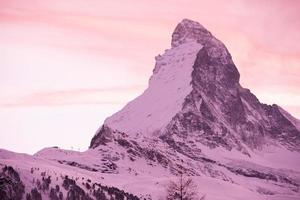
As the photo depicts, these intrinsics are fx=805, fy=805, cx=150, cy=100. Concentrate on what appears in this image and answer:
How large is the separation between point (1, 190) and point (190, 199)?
64.2 meters

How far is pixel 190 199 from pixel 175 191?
2.80 m

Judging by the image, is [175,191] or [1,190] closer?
[175,191]

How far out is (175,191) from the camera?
89.3 m

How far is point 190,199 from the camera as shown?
8706 cm

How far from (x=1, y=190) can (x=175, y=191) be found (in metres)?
61.5

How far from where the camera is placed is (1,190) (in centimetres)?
14312

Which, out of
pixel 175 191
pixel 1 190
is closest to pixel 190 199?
pixel 175 191

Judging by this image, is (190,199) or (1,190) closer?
(190,199)

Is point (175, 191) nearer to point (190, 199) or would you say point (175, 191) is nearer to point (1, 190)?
point (190, 199)
